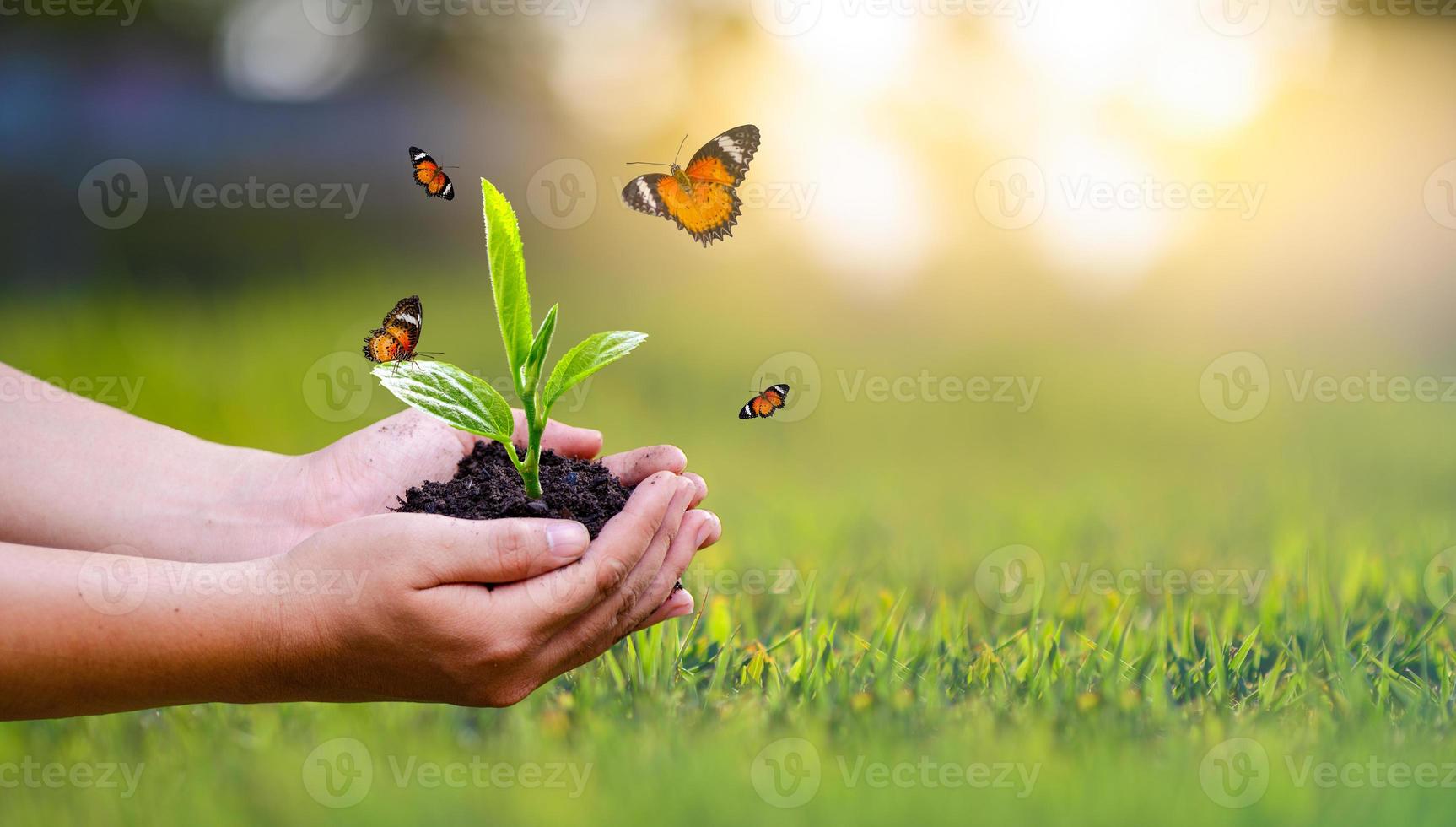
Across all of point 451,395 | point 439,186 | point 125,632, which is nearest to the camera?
point 125,632

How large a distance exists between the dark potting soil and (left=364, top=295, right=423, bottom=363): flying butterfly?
23cm

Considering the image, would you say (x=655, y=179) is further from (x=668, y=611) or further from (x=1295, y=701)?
(x=1295, y=701)

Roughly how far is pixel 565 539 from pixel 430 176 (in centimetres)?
82

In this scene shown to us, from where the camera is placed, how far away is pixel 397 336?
172cm

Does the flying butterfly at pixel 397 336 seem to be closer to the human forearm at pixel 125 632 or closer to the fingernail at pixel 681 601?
the human forearm at pixel 125 632

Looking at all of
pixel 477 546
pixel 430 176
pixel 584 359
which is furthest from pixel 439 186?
pixel 477 546

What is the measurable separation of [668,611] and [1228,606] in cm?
126

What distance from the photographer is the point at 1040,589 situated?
2.30 meters

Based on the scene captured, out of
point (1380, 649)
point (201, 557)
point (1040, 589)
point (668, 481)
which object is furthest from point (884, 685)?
point (201, 557)

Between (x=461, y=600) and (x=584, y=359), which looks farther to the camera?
(x=584, y=359)

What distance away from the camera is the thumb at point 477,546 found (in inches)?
54.5

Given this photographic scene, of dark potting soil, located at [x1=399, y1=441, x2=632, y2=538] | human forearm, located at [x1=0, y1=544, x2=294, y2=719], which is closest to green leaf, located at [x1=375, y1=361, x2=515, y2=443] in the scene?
dark potting soil, located at [x1=399, y1=441, x2=632, y2=538]

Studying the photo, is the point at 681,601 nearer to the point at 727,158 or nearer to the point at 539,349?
the point at 539,349

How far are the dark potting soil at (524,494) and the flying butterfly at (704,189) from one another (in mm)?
482
